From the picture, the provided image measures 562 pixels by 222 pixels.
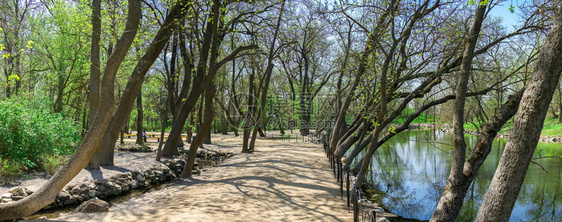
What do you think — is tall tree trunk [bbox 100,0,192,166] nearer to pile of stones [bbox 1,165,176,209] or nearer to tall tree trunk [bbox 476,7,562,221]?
pile of stones [bbox 1,165,176,209]

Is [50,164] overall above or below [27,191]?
above

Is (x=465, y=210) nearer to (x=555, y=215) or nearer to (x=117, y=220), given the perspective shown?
(x=555, y=215)

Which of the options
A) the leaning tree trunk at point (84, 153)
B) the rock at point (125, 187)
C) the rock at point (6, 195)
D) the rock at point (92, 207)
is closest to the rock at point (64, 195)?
the rock at point (6, 195)

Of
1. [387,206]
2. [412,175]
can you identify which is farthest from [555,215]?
[412,175]

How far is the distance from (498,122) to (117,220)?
654cm

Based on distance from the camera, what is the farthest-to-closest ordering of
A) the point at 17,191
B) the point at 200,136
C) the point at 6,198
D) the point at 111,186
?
the point at 200,136 → the point at 111,186 → the point at 17,191 → the point at 6,198

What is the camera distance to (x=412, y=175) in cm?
1486

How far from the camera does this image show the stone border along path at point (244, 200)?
6.41 m

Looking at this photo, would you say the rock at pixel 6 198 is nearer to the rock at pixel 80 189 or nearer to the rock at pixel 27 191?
the rock at pixel 27 191

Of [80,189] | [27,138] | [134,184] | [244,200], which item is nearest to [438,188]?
[244,200]

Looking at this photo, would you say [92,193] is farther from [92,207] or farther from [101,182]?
[92,207]

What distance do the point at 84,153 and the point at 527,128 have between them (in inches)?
259

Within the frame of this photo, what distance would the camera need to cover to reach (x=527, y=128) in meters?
3.49

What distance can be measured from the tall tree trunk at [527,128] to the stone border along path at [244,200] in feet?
9.80
